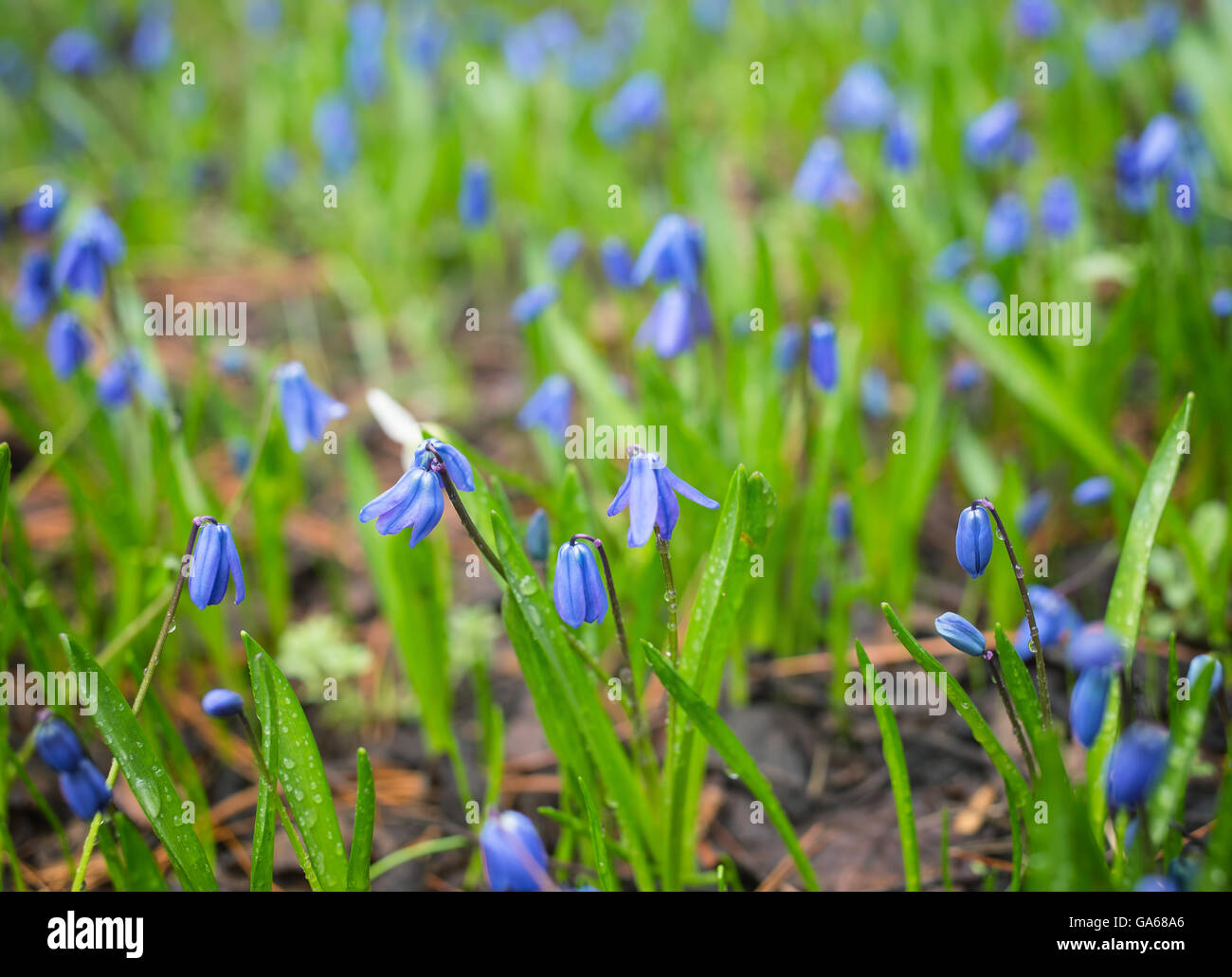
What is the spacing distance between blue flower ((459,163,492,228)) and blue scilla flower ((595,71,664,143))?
748mm

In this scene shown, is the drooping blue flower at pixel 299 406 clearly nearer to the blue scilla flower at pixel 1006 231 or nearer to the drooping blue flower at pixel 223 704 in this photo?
the drooping blue flower at pixel 223 704

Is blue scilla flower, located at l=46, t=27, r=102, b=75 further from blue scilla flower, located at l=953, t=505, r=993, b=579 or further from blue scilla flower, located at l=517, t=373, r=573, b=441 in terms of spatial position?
blue scilla flower, located at l=953, t=505, r=993, b=579

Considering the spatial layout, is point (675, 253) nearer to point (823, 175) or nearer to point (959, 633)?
point (823, 175)

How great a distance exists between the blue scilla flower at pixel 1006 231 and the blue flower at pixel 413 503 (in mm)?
2250

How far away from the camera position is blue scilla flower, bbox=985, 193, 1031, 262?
325 cm

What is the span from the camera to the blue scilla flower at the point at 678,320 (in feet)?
9.07

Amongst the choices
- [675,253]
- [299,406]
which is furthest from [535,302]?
[299,406]

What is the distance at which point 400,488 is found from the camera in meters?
1.80

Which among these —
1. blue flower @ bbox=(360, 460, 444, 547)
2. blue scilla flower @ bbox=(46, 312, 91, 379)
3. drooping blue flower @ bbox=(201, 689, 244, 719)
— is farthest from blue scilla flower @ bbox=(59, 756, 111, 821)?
blue scilla flower @ bbox=(46, 312, 91, 379)

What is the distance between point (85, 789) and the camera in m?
1.88

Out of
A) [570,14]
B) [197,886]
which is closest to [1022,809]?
[197,886]

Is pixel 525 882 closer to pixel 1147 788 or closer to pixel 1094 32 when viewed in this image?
pixel 1147 788
